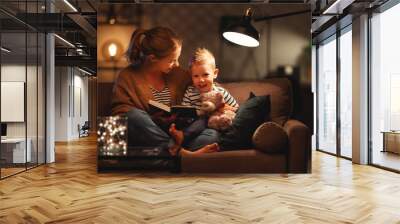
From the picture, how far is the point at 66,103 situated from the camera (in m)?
14.9

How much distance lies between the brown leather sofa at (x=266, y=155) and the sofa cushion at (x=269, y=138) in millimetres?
23

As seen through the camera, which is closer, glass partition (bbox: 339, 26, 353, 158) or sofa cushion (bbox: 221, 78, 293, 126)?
sofa cushion (bbox: 221, 78, 293, 126)

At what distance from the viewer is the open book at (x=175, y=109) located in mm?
6340

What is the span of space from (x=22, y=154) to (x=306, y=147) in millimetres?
5250

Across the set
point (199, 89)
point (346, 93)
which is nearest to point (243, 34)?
point (199, 89)

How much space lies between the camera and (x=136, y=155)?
254 inches

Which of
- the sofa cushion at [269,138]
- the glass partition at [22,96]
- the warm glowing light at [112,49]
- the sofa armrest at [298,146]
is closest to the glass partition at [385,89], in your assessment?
the sofa armrest at [298,146]

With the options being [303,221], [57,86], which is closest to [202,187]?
[303,221]

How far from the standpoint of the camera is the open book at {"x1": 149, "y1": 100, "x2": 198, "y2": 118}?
250 inches

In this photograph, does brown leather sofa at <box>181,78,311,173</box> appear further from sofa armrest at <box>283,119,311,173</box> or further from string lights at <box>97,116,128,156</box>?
string lights at <box>97,116,128,156</box>

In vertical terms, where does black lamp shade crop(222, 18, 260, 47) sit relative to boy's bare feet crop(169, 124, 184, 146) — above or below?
above

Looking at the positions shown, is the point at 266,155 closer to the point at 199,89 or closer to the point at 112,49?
the point at 199,89

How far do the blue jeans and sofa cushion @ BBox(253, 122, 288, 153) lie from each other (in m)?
0.70

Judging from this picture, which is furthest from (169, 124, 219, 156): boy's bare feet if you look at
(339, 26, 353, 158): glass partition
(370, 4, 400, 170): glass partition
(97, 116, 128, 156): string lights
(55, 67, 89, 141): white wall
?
(55, 67, 89, 141): white wall
